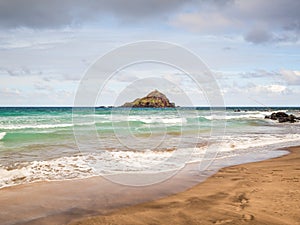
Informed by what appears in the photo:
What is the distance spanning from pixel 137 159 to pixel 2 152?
506 centimetres

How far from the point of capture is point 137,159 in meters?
10.6

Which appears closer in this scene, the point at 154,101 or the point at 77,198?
the point at 77,198

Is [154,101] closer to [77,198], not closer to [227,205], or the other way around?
[77,198]

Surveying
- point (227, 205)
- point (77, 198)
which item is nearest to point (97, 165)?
point (77, 198)

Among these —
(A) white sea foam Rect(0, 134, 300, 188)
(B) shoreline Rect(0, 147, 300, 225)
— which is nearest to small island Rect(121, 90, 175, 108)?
(A) white sea foam Rect(0, 134, 300, 188)

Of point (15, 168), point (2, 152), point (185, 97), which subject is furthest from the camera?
point (185, 97)

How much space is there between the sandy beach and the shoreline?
0.11 metres

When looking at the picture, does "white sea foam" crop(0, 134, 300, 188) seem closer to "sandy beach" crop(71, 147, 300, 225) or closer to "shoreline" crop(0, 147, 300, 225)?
"shoreline" crop(0, 147, 300, 225)

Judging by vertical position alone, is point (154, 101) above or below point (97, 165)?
above

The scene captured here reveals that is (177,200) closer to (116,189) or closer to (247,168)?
(116,189)

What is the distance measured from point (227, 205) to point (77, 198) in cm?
276

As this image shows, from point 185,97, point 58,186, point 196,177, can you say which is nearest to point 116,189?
point 58,186

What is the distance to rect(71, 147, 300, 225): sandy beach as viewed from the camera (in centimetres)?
466

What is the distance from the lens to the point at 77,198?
5.80m
